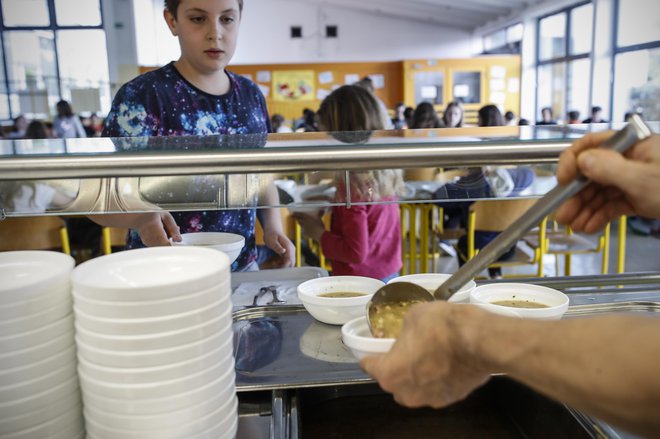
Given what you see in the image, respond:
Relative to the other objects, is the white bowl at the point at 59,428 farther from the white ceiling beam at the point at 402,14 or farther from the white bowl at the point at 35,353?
the white ceiling beam at the point at 402,14

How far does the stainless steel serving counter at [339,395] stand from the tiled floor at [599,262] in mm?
3425

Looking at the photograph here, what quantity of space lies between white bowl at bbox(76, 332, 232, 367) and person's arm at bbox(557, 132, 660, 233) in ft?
1.87

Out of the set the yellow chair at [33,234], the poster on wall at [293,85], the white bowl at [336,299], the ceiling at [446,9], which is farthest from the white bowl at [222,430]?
the ceiling at [446,9]

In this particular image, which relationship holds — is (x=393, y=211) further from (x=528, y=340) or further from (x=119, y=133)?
(x=528, y=340)

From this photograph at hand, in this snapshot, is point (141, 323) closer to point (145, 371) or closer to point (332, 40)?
point (145, 371)

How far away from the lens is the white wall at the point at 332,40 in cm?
1325

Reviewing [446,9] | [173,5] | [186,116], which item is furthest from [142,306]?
[446,9]

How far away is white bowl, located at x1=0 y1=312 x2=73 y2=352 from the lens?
2.19 feet

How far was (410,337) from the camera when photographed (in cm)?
67

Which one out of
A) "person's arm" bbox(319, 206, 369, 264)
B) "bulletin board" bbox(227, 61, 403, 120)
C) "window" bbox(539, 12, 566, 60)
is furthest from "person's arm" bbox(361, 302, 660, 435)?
"window" bbox(539, 12, 566, 60)

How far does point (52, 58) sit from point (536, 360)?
12181 mm

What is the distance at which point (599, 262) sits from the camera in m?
4.91

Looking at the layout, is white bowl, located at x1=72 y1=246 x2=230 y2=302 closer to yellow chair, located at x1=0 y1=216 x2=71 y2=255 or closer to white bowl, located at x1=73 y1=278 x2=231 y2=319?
white bowl, located at x1=73 y1=278 x2=231 y2=319

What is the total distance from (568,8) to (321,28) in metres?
5.73
